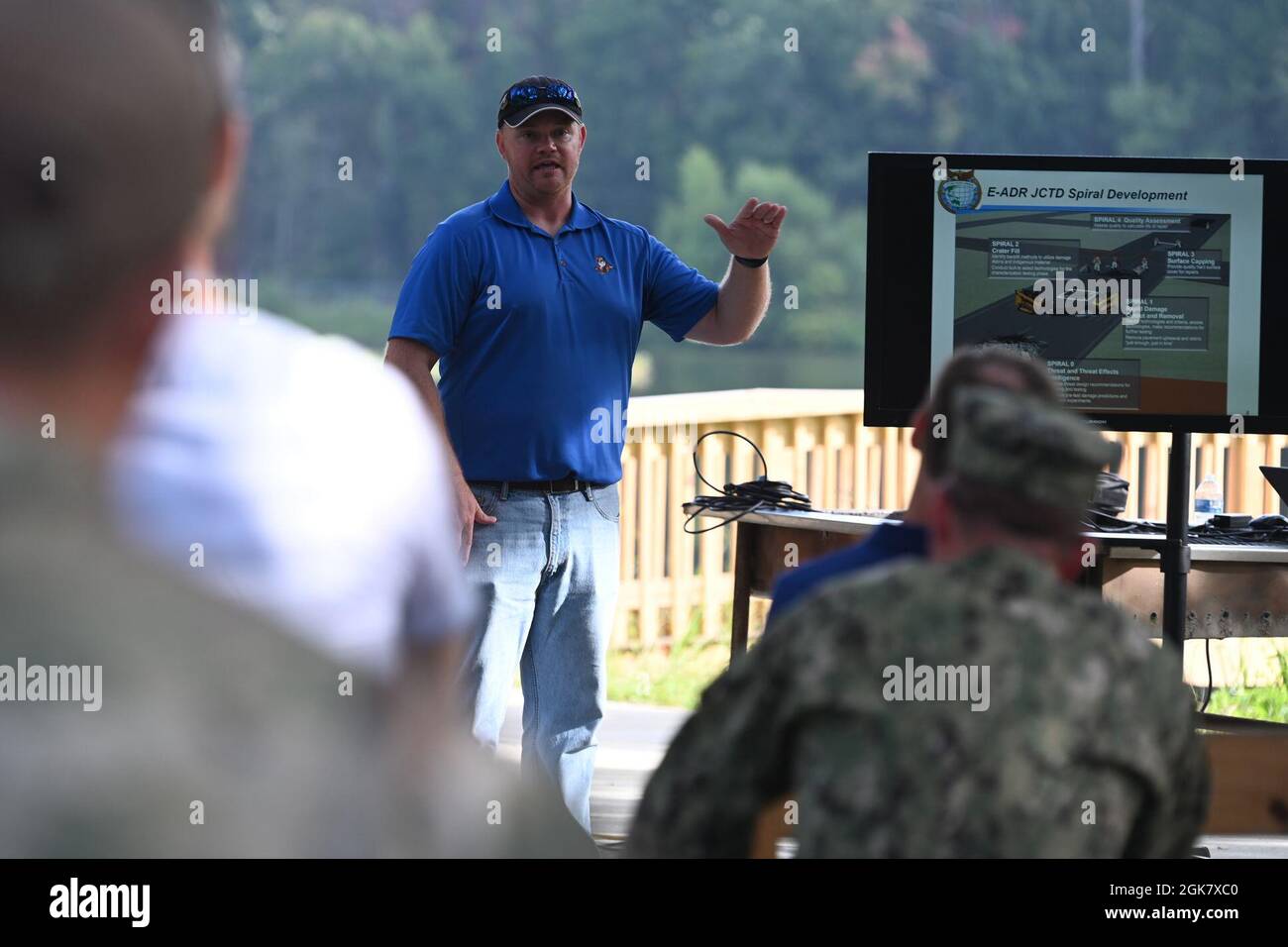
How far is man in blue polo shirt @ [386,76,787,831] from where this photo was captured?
371 cm

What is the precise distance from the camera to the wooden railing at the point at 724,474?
22.5 feet

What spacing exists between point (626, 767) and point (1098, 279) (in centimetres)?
→ 236

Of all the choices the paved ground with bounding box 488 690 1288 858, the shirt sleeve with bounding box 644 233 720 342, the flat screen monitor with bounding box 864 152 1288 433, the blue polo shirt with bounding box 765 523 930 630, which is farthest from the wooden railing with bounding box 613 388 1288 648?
the blue polo shirt with bounding box 765 523 930 630

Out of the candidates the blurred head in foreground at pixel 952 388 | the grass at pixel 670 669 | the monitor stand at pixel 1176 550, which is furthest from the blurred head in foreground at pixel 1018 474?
the grass at pixel 670 669

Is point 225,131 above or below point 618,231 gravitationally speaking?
below

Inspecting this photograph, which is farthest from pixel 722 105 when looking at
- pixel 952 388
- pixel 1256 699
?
pixel 952 388

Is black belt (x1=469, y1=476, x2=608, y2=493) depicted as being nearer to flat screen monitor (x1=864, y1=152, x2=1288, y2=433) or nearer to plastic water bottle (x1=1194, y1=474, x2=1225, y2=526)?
flat screen monitor (x1=864, y1=152, x2=1288, y2=433)

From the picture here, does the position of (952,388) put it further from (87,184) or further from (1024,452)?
(87,184)

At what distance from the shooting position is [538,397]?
12.4 feet
